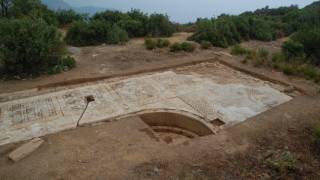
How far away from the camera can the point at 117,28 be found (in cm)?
1200

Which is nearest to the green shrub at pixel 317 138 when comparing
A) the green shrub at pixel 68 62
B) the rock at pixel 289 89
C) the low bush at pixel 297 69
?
the rock at pixel 289 89

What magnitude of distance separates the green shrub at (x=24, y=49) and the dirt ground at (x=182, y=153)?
3429 millimetres

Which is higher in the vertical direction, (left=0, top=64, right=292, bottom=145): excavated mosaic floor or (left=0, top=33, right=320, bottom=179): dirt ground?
(left=0, top=64, right=292, bottom=145): excavated mosaic floor

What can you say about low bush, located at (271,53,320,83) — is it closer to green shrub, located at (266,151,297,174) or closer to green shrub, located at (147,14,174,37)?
green shrub, located at (266,151,297,174)

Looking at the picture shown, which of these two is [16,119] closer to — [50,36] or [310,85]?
[50,36]

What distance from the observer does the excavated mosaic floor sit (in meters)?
5.73

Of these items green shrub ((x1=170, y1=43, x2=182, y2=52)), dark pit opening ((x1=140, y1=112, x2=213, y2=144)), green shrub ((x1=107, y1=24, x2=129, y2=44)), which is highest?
green shrub ((x1=107, y1=24, x2=129, y2=44))

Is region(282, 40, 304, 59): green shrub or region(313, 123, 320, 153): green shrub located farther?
region(282, 40, 304, 59): green shrub

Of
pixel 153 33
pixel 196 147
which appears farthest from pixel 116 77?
pixel 153 33

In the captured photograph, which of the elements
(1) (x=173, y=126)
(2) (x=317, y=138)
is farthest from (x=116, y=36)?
(2) (x=317, y=138)

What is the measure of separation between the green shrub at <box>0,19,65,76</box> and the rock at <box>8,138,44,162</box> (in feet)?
11.5

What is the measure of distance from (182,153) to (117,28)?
26.9ft

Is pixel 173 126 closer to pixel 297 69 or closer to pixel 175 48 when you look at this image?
pixel 297 69

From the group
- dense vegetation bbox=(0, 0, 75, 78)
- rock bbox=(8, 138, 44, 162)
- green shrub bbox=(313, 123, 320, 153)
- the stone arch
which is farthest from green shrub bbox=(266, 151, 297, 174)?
dense vegetation bbox=(0, 0, 75, 78)
